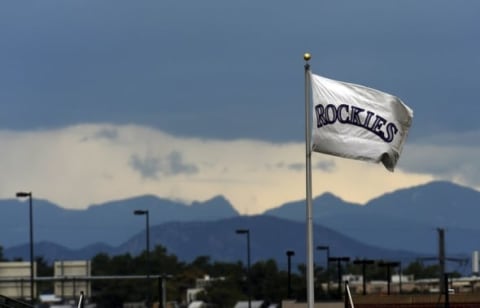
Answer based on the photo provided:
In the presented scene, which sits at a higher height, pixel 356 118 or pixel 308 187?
pixel 356 118

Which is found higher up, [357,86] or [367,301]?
[357,86]

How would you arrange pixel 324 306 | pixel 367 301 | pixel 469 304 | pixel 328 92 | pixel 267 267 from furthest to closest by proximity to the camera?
pixel 267 267
pixel 324 306
pixel 367 301
pixel 469 304
pixel 328 92

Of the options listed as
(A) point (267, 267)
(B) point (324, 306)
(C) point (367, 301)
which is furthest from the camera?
(A) point (267, 267)

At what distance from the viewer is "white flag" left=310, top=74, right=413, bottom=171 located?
25250mm

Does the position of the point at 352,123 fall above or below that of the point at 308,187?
above

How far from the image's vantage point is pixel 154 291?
191750 millimetres

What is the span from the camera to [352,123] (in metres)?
25.3

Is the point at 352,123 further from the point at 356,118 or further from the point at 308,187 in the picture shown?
the point at 308,187

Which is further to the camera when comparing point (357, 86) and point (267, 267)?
point (267, 267)

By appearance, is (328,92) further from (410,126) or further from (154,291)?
(154,291)

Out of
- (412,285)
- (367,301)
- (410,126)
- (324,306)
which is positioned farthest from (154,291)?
(410,126)

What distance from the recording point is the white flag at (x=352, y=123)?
→ 82.8ft

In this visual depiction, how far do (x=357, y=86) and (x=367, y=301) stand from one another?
3292cm

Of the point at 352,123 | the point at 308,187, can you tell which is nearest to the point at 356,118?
the point at 352,123
